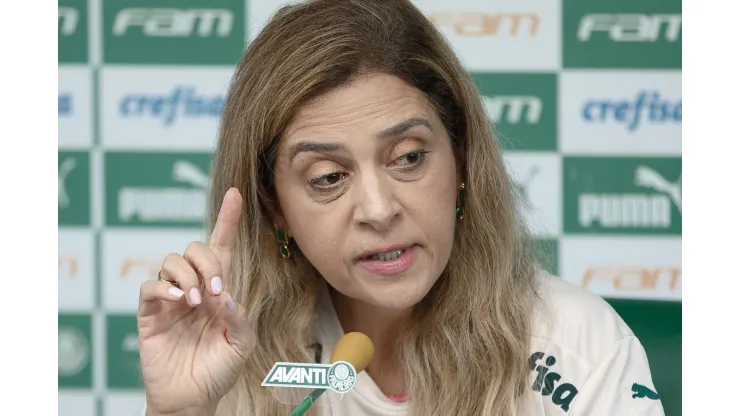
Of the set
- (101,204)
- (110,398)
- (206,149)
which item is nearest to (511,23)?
(206,149)

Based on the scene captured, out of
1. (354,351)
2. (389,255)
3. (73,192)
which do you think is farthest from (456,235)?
(73,192)

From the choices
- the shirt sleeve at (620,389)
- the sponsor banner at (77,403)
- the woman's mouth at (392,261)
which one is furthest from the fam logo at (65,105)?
the shirt sleeve at (620,389)

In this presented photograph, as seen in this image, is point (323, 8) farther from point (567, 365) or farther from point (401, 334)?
point (567, 365)

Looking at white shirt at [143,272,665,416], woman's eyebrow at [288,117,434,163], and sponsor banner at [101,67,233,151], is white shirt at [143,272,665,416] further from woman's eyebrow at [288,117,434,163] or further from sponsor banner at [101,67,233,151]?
sponsor banner at [101,67,233,151]

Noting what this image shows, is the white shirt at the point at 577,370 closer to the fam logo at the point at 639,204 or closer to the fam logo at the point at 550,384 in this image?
the fam logo at the point at 550,384

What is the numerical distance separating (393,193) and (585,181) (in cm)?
93

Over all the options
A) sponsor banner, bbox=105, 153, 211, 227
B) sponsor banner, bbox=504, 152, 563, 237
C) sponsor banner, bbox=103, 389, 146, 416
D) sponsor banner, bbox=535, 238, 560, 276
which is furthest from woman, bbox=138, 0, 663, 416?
sponsor banner, bbox=103, 389, 146, 416

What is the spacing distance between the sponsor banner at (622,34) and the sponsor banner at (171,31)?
2.52 feet

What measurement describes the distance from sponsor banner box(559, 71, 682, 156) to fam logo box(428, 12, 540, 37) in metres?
0.14

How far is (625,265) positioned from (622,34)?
1.73ft

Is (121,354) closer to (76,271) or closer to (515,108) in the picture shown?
(76,271)

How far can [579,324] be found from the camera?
132 centimetres

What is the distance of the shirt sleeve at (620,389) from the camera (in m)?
1.23

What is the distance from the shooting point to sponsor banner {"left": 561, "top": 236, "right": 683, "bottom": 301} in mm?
2000
